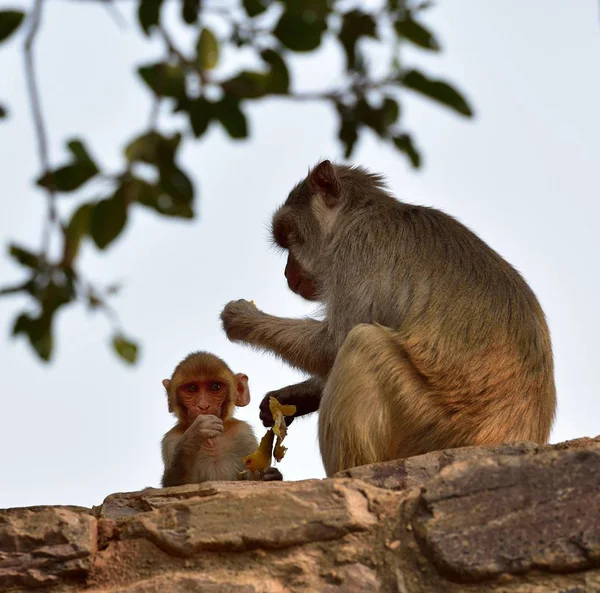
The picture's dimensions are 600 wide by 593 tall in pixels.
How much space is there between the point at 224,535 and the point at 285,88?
236 cm

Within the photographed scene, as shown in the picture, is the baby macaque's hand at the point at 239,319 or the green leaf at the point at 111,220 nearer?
the green leaf at the point at 111,220

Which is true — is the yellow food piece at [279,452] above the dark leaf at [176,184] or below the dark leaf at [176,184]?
above

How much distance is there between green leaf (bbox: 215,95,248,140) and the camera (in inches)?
138

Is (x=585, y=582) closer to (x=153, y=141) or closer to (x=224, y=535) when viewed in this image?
(x=224, y=535)

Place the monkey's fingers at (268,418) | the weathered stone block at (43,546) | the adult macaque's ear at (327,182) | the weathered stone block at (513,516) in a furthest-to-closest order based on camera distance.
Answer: the adult macaque's ear at (327,182), the monkey's fingers at (268,418), the weathered stone block at (43,546), the weathered stone block at (513,516)

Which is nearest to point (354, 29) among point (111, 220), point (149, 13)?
point (149, 13)

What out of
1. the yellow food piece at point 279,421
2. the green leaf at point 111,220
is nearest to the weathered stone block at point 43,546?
the yellow food piece at point 279,421

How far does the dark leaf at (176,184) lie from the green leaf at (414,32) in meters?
0.79

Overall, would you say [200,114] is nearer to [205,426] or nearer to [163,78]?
[163,78]

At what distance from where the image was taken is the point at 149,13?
3.46 metres

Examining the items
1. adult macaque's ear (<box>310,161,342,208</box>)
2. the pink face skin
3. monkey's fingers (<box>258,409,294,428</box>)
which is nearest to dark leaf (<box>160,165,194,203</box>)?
the pink face skin

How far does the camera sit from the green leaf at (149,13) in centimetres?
345

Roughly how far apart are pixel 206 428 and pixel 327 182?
90.7 inches

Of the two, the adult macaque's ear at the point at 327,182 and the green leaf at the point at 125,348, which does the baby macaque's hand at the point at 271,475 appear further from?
the green leaf at the point at 125,348
